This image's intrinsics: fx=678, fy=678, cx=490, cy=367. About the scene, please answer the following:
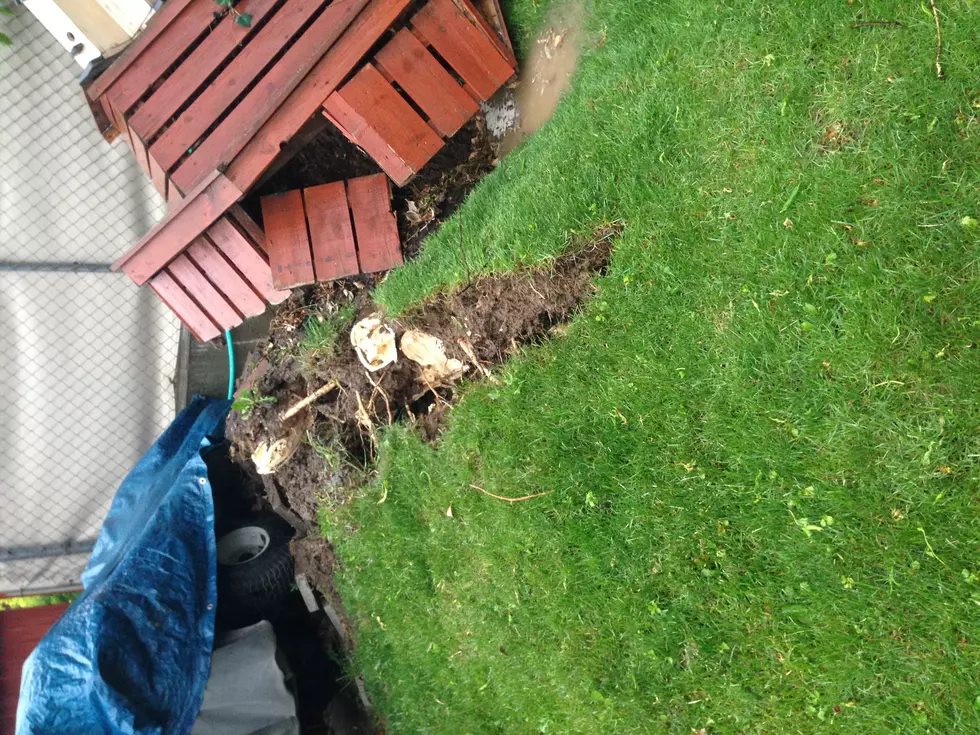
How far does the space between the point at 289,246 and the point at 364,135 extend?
28.8 inches

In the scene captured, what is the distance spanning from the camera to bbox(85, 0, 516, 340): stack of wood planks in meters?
3.32

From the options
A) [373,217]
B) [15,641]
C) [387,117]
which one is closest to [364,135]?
[387,117]

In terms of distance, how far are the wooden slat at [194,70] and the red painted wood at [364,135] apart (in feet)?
1.98

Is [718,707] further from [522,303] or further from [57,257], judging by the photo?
[57,257]

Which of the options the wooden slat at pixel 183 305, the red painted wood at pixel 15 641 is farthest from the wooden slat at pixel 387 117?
the red painted wood at pixel 15 641

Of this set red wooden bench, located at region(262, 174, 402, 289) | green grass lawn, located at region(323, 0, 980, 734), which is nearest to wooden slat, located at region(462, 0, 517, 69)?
green grass lawn, located at region(323, 0, 980, 734)

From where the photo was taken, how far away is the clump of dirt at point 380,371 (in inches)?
121

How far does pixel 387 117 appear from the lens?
334 cm

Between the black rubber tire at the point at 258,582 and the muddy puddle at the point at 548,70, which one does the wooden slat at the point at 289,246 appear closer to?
the muddy puddle at the point at 548,70

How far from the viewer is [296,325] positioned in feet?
13.8

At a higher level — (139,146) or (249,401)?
(139,146)

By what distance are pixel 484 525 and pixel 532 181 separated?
5.46 feet

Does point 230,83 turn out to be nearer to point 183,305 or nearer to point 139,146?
point 139,146

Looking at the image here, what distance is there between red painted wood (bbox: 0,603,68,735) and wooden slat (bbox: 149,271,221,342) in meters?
3.28
